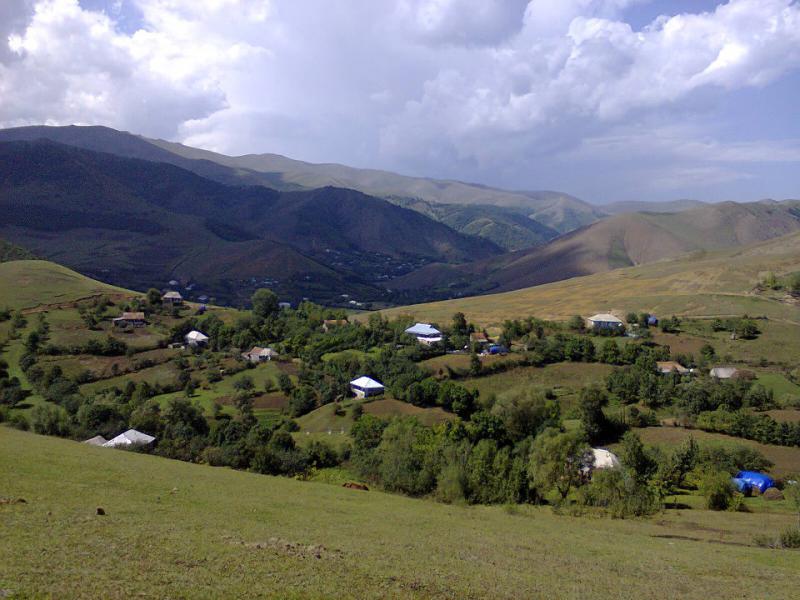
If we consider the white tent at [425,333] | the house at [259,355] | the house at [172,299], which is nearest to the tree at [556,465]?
the white tent at [425,333]

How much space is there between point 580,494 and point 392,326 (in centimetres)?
6710

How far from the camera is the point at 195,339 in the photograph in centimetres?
9550

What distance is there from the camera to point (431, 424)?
61.4m

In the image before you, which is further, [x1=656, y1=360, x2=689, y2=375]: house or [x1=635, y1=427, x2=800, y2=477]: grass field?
[x1=656, y1=360, x2=689, y2=375]: house

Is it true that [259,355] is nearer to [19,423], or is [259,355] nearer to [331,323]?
[331,323]

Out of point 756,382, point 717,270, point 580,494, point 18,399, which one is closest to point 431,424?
point 580,494

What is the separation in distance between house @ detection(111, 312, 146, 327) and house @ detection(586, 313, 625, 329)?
77371mm

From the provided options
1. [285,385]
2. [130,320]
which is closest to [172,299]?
[130,320]

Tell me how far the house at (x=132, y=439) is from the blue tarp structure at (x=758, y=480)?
48803 millimetres

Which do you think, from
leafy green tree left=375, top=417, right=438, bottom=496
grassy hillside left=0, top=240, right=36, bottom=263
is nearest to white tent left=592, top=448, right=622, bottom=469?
leafy green tree left=375, top=417, right=438, bottom=496

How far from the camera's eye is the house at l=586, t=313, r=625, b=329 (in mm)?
95562

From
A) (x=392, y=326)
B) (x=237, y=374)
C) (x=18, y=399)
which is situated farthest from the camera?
(x=392, y=326)

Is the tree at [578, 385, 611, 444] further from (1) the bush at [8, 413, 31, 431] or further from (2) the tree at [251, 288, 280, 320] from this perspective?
(2) the tree at [251, 288, 280, 320]

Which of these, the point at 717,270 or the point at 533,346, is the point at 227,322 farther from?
the point at 717,270
